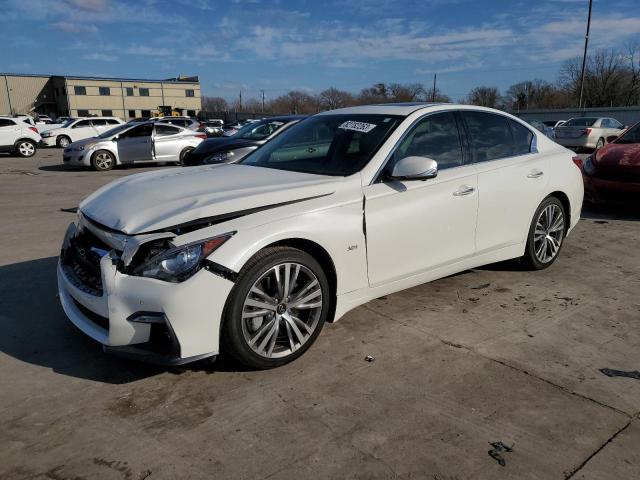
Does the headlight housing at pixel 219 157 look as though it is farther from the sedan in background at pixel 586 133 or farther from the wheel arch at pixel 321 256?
the sedan in background at pixel 586 133

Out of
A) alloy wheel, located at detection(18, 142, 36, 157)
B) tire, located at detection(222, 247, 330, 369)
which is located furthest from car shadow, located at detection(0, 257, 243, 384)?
alloy wheel, located at detection(18, 142, 36, 157)

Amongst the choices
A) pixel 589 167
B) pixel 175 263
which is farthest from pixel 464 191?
pixel 589 167

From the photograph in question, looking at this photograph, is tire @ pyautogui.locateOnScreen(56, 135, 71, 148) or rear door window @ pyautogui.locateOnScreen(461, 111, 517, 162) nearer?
rear door window @ pyautogui.locateOnScreen(461, 111, 517, 162)

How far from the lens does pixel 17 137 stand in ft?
67.6

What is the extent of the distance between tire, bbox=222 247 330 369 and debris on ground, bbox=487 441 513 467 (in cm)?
134

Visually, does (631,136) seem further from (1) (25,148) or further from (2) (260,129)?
(1) (25,148)

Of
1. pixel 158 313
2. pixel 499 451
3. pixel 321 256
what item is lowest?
pixel 499 451

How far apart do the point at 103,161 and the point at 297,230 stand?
48.7ft

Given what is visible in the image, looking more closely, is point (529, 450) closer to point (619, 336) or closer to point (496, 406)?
point (496, 406)

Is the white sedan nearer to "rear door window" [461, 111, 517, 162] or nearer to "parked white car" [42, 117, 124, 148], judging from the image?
"rear door window" [461, 111, 517, 162]

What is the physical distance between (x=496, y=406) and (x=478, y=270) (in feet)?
8.57

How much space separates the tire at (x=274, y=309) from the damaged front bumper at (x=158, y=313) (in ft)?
0.36

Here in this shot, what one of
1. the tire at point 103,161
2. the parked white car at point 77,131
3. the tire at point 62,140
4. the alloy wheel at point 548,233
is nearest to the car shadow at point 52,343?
the alloy wheel at point 548,233

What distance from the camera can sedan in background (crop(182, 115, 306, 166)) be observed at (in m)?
11.2
